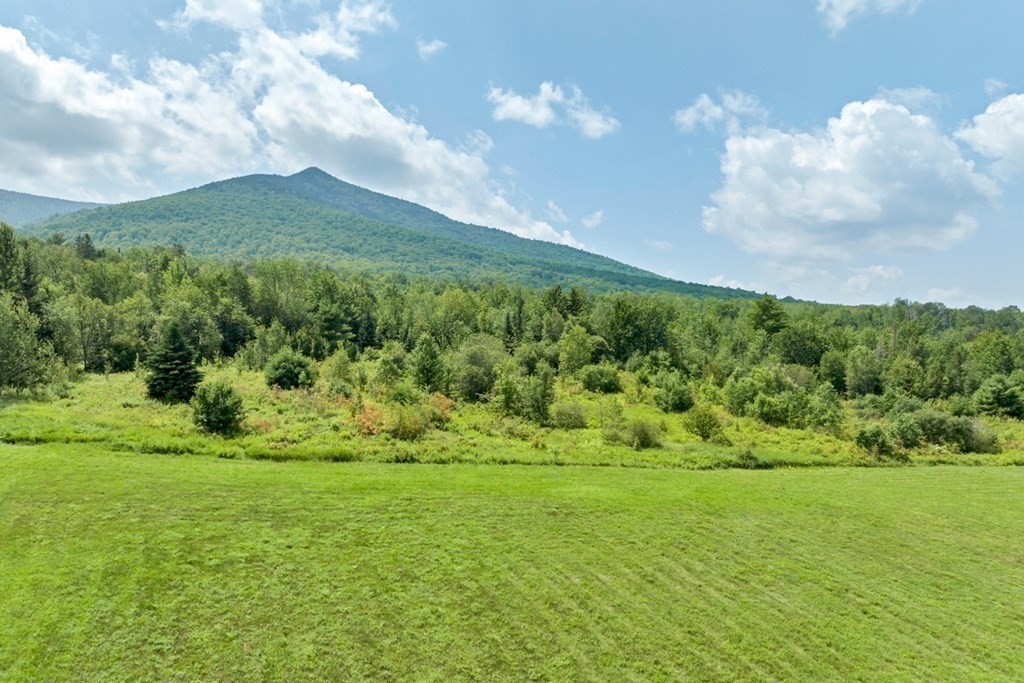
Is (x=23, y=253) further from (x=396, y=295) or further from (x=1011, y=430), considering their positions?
(x=1011, y=430)

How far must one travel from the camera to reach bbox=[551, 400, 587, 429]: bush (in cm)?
3522

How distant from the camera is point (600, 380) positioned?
5288 centimetres

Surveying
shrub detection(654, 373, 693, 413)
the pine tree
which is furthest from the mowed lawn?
shrub detection(654, 373, 693, 413)

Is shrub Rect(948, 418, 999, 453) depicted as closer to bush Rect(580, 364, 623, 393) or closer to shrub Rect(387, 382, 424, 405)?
bush Rect(580, 364, 623, 393)

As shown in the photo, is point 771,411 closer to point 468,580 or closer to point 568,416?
point 568,416

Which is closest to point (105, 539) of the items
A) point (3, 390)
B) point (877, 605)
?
point (877, 605)

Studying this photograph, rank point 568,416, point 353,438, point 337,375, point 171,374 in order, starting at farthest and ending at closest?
point 337,375
point 568,416
point 171,374
point 353,438

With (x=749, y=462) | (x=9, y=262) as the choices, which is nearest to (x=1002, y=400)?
(x=749, y=462)

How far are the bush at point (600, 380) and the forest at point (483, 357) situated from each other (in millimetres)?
161

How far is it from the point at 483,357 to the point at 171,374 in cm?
2312

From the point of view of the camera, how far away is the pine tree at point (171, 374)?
3422 centimetres

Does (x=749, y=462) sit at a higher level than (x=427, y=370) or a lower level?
lower

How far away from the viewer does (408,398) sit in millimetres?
34406

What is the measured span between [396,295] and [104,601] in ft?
274
